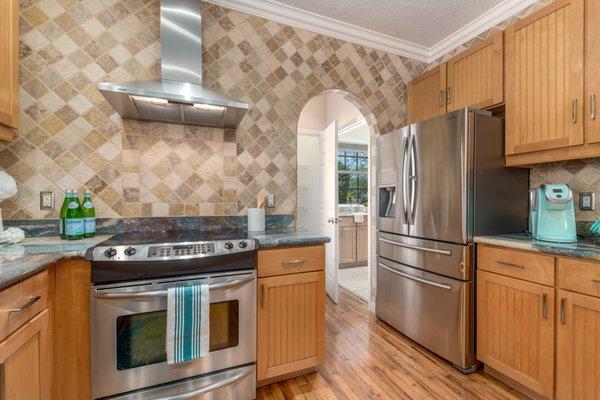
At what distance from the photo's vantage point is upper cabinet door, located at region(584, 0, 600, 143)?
62.3 inches

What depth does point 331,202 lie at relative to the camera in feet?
10.6

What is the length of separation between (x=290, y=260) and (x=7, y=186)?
174 centimetres

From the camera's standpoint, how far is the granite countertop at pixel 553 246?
142 cm

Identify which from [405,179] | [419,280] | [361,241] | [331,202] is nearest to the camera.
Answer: [419,280]

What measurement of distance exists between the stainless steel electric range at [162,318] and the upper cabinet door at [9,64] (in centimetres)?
94

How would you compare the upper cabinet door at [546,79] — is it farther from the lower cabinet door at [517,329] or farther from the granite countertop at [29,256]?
the granite countertop at [29,256]

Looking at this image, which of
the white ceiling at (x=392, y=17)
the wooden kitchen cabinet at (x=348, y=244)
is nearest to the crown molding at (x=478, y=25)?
the white ceiling at (x=392, y=17)

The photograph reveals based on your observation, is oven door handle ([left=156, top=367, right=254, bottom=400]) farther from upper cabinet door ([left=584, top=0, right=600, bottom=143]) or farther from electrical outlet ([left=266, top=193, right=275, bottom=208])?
upper cabinet door ([left=584, top=0, right=600, bottom=143])

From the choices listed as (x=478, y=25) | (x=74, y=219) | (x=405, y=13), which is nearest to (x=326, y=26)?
(x=405, y=13)

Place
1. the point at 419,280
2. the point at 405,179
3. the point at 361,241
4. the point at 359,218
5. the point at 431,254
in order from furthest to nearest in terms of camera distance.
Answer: the point at 361,241, the point at 359,218, the point at 405,179, the point at 419,280, the point at 431,254

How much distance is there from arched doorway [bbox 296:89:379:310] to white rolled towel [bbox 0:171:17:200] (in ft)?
7.32

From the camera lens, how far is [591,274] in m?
1.40

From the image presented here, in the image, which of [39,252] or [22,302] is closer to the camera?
[22,302]

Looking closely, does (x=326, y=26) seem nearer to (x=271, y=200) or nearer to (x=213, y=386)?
(x=271, y=200)
